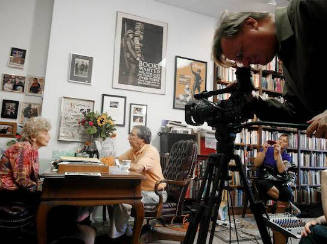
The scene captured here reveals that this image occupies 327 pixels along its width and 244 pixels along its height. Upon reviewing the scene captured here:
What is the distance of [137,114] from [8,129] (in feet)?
5.29

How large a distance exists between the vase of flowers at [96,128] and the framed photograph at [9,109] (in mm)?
793

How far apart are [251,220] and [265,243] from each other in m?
2.94

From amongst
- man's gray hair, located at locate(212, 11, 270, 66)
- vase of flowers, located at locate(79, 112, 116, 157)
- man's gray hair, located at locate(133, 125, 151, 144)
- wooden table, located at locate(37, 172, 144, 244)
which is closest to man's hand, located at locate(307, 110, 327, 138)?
man's gray hair, located at locate(212, 11, 270, 66)

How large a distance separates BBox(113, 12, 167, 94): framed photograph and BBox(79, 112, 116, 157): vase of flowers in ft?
2.02

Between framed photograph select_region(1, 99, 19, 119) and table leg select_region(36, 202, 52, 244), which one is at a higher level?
framed photograph select_region(1, 99, 19, 119)

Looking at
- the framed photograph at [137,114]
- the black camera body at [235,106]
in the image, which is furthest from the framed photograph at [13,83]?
the black camera body at [235,106]

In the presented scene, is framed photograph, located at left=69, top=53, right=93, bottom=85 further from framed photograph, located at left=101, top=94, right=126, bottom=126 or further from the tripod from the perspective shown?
the tripod

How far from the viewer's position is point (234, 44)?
35.9 inches

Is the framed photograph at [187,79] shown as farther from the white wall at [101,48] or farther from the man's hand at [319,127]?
the man's hand at [319,127]

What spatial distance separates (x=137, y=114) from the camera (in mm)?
3605

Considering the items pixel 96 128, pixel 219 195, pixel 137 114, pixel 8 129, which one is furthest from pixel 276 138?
pixel 8 129

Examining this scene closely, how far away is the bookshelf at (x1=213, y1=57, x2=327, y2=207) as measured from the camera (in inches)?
160

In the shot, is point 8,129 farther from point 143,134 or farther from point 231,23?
point 231,23

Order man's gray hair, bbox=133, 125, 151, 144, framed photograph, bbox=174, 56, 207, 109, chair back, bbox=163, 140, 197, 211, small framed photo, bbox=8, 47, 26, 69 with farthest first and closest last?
framed photograph, bbox=174, 56, 207, 109
small framed photo, bbox=8, 47, 26, 69
man's gray hair, bbox=133, 125, 151, 144
chair back, bbox=163, 140, 197, 211
